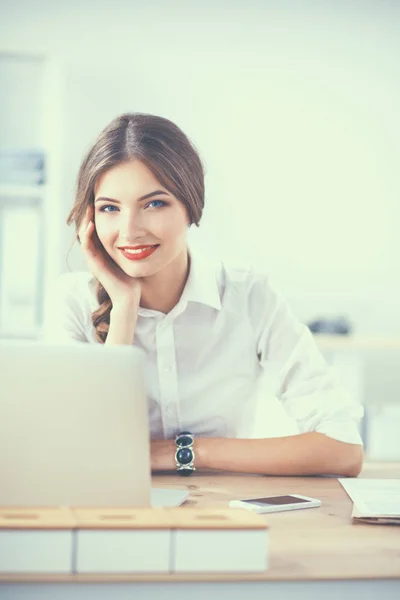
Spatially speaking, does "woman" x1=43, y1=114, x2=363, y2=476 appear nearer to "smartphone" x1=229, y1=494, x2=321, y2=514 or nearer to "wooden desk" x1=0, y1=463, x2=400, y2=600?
"smartphone" x1=229, y1=494, x2=321, y2=514

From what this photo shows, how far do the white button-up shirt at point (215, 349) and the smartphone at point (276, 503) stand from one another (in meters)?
0.47

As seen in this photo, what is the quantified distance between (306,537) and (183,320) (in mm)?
882

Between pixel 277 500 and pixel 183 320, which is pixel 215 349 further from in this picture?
pixel 277 500

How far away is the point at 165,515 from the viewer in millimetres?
970

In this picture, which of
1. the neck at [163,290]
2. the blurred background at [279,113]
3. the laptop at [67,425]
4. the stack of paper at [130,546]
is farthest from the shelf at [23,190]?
the stack of paper at [130,546]

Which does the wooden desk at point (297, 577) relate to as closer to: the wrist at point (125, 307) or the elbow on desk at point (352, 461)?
the elbow on desk at point (352, 461)

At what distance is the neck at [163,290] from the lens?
6.47ft

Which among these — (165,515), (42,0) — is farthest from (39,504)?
(42,0)

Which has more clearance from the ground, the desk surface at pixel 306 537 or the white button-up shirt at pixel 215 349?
the white button-up shirt at pixel 215 349

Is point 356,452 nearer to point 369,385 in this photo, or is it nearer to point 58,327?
point 58,327

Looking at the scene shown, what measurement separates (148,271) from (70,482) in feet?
2.84

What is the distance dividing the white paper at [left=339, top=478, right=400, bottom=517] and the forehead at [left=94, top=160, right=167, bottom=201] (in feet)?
2.41

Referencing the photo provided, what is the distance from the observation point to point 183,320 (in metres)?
1.95

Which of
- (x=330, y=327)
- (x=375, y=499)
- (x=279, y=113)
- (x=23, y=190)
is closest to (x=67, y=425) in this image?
(x=375, y=499)
